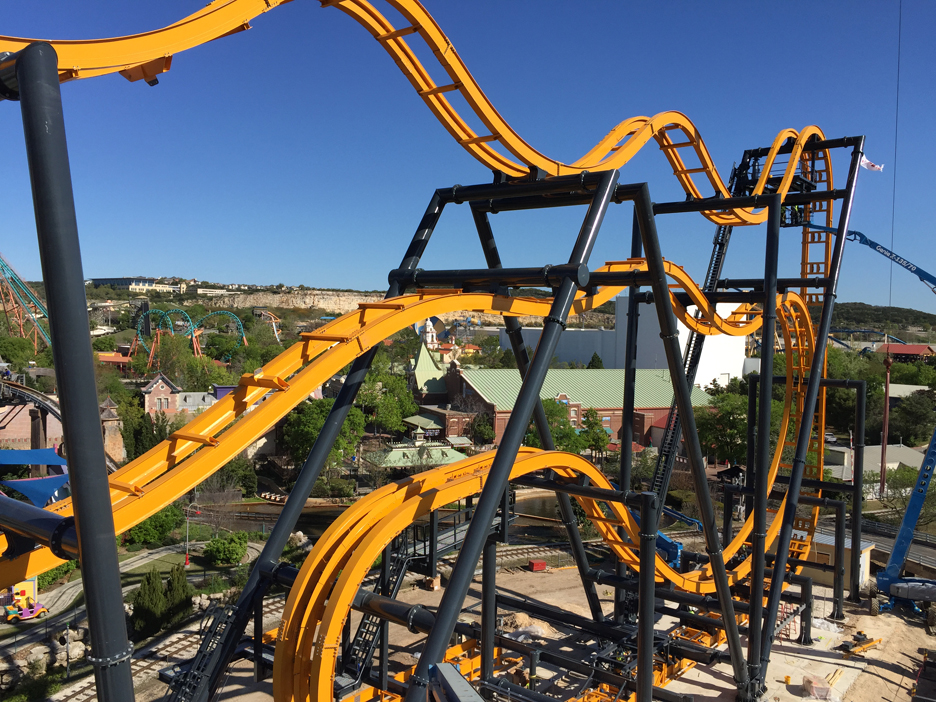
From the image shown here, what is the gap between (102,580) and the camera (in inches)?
117

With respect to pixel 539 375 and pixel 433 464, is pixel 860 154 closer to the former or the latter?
pixel 539 375

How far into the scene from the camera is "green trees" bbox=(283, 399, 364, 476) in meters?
33.8

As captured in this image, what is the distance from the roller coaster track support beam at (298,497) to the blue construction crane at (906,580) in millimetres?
14915

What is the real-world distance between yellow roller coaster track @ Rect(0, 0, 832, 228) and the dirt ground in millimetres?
8710

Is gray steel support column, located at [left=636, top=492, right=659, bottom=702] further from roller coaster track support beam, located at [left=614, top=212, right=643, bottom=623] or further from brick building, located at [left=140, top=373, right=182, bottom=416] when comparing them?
brick building, located at [left=140, top=373, right=182, bottom=416]

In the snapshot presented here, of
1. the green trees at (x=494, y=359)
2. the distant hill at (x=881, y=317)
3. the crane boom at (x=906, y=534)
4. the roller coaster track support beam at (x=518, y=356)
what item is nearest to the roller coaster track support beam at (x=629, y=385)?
the roller coaster track support beam at (x=518, y=356)

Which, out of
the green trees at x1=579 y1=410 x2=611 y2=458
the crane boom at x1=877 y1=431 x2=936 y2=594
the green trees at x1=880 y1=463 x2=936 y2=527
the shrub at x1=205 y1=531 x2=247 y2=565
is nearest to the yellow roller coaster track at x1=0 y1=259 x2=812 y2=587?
the crane boom at x1=877 y1=431 x2=936 y2=594

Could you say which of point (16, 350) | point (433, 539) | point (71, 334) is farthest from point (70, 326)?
point (16, 350)

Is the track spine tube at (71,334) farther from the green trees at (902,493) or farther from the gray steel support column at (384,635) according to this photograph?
the green trees at (902,493)

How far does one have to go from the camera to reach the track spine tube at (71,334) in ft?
9.25

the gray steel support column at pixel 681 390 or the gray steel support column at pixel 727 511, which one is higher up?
the gray steel support column at pixel 681 390

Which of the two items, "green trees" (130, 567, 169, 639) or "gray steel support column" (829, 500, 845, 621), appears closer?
"green trees" (130, 567, 169, 639)

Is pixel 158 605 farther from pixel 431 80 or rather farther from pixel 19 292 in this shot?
pixel 19 292

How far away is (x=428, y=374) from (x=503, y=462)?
152ft
